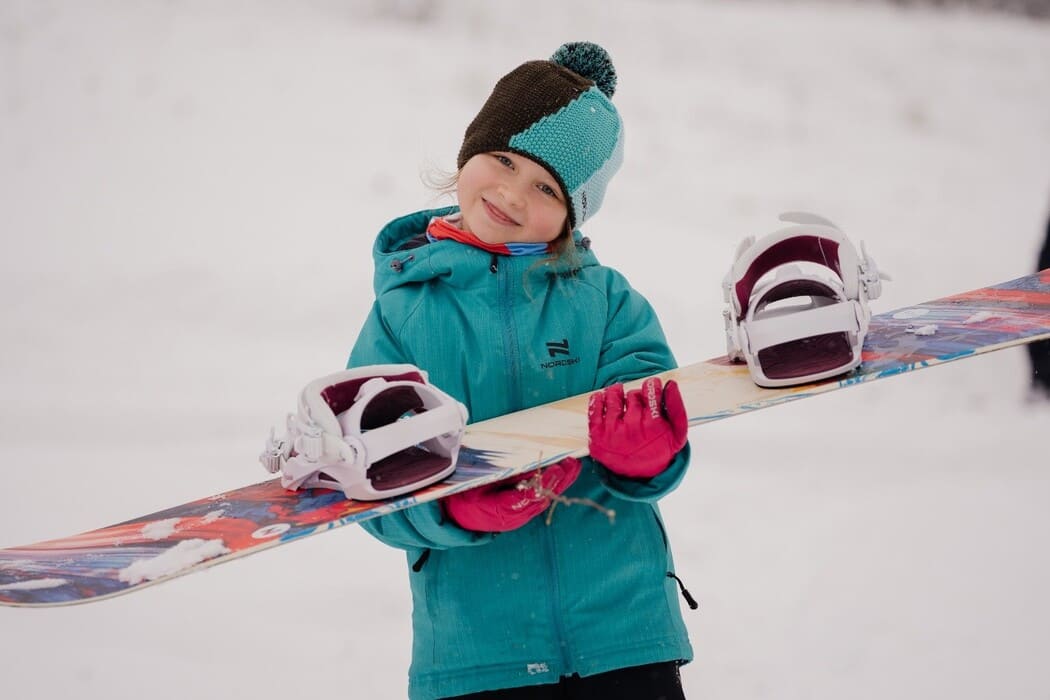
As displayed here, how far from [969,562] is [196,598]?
211 centimetres

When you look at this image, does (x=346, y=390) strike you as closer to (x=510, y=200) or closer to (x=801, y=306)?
(x=510, y=200)

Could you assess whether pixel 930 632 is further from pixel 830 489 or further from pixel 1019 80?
pixel 1019 80

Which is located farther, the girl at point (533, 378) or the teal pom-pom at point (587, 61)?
the teal pom-pom at point (587, 61)

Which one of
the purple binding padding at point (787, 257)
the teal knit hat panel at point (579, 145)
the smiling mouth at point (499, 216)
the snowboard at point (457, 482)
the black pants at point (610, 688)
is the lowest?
the black pants at point (610, 688)

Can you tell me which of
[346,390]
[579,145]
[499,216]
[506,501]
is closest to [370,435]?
[346,390]

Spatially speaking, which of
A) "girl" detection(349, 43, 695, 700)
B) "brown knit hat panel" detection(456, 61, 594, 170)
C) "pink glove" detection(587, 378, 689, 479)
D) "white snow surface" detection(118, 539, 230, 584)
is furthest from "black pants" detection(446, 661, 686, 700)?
"brown knit hat panel" detection(456, 61, 594, 170)

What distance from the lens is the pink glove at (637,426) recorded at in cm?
142

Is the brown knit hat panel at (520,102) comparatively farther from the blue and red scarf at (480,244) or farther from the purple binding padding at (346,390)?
the purple binding padding at (346,390)

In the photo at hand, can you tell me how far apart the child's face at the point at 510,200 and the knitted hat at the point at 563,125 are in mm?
18

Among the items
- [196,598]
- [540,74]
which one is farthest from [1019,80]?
[196,598]

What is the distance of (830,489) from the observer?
323 centimetres

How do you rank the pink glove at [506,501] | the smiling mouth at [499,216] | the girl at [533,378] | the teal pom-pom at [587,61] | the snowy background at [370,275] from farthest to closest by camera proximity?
the snowy background at [370,275] → the teal pom-pom at [587,61] → the smiling mouth at [499,216] → the girl at [533,378] → the pink glove at [506,501]

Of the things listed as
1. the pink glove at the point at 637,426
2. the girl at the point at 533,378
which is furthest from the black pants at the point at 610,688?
the pink glove at the point at 637,426

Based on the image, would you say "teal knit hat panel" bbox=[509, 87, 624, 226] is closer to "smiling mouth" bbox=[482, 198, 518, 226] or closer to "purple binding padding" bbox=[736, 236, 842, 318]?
"smiling mouth" bbox=[482, 198, 518, 226]
